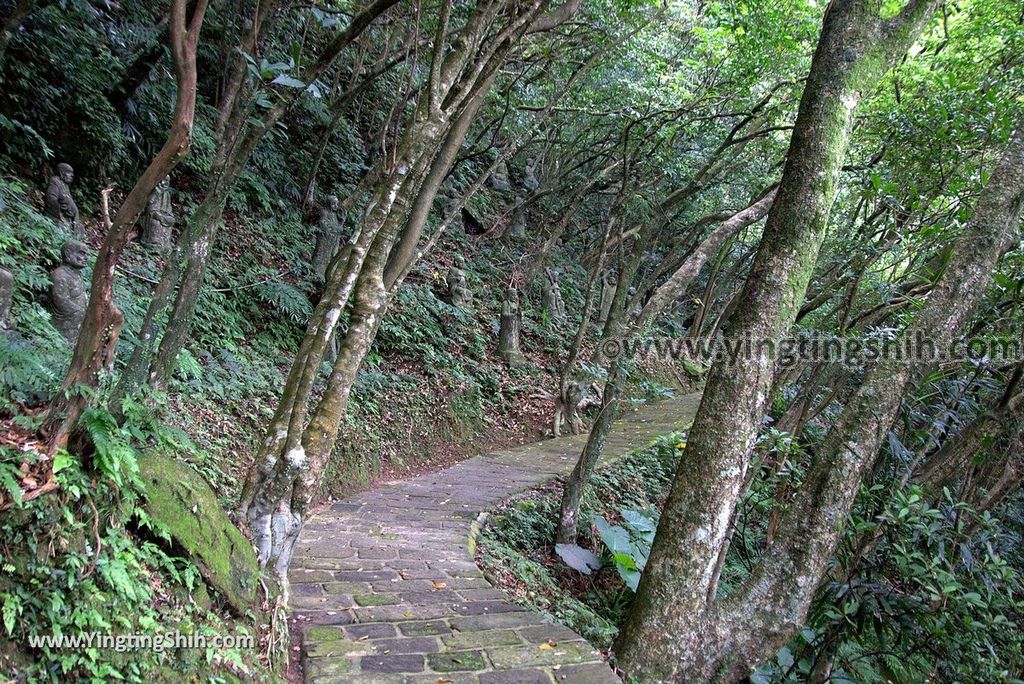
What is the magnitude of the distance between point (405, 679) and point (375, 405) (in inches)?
198

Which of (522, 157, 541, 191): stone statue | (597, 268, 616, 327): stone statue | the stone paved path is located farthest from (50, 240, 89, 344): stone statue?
(522, 157, 541, 191): stone statue

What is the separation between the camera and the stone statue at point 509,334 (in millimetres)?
11125

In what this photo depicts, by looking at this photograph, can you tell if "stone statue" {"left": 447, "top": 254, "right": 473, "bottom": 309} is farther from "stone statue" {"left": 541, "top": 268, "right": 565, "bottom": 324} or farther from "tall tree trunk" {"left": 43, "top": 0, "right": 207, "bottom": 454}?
"tall tree trunk" {"left": 43, "top": 0, "right": 207, "bottom": 454}

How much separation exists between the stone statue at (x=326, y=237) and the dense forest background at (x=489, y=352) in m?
0.15

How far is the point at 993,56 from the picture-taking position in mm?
7043

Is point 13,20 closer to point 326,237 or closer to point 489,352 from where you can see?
point 326,237

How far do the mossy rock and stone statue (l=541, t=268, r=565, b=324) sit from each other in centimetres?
1094

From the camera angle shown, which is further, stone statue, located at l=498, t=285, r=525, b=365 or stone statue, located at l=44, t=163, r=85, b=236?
stone statue, located at l=498, t=285, r=525, b=365

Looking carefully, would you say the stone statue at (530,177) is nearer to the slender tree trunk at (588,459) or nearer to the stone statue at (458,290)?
the stone statue at (458,290)

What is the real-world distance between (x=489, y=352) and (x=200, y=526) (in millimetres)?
8498

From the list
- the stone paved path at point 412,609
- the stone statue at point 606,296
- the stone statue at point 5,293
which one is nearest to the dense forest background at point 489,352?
the stone statue at point 5,293

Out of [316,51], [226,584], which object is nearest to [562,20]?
[226,584]

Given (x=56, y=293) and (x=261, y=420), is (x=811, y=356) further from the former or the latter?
(x=56, y=293)

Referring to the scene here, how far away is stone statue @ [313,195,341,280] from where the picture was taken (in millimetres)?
9414
